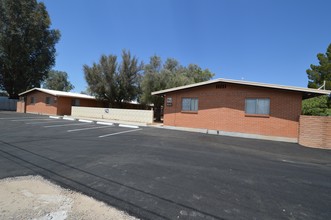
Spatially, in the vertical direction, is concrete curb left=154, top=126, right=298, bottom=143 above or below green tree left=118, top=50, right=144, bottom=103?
below

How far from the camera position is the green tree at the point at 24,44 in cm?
3234

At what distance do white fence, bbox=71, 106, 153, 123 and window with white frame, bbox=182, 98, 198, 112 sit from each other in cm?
394

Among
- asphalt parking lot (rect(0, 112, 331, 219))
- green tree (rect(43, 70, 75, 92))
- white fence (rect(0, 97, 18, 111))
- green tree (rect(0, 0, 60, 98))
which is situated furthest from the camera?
green tree (rect(43, 70, 75, 92))

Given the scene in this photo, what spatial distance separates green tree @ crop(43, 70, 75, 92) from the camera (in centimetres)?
7488

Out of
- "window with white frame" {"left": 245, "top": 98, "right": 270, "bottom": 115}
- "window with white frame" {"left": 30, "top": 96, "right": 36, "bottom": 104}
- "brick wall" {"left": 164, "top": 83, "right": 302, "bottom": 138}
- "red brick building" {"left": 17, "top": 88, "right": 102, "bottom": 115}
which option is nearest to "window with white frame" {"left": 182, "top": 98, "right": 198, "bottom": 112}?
"brick wall" {"left": 164, "top": 83, "right": 302, "bottom": 138}

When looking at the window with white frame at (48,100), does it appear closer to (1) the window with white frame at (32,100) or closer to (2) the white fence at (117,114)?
(1) the window with white frame at (32,100)

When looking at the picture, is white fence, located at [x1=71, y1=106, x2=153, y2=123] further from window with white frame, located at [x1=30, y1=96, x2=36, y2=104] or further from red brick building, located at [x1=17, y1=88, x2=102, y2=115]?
window with white frame, located at [x1=30, y1=96, x2=36, y2=104]

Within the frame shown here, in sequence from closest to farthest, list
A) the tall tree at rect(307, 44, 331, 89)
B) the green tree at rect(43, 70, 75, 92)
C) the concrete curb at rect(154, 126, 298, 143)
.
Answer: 1. the concrete curb at rect(154, 126, 298, 143)
2. the tall tree at rect(307, 44, 331, 89)
3. the green tree at rect(43, 70, 75, 92)

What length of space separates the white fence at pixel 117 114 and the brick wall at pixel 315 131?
11.7 meters

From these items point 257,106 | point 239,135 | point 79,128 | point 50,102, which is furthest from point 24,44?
point 257,106

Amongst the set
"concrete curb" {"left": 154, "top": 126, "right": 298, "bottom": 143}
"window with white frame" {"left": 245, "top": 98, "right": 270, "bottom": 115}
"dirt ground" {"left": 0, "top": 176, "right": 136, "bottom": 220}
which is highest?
"window with white frame" {"left": 245, "top": 98, "right": 270, "bottom": 115}

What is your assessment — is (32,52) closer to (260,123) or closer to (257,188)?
(260,123)

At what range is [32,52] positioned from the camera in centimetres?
3609

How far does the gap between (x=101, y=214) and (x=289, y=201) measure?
3415 mm
